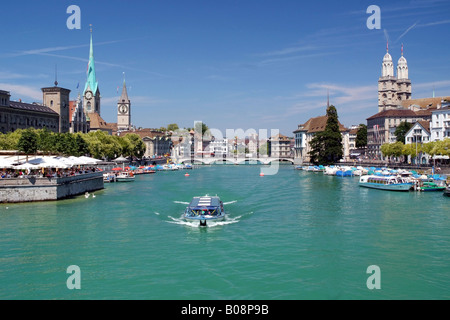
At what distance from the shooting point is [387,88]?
167 m

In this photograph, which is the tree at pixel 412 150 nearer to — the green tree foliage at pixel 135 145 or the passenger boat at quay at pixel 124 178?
the passenger boat at quay at pixel 124 178

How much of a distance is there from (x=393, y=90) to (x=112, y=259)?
160861mm

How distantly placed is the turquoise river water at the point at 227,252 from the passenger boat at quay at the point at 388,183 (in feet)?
52.2

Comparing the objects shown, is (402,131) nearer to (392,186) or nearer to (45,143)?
(392,186)

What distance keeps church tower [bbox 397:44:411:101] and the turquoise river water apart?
136135 mm

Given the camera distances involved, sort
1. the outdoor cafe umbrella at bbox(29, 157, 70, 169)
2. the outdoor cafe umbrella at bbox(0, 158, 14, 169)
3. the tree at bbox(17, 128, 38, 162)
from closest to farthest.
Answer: the outdoor cafe umbrella at bbox(0, 158, 14, 169) → the outdoor cafe umbrella at bbox(29, 157, 70, 169) → the tree at bbox(17, 128, 38, 162)

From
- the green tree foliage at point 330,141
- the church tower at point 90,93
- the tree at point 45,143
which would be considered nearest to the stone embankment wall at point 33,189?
the tree at point 45,143

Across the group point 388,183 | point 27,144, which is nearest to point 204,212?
point 27,144

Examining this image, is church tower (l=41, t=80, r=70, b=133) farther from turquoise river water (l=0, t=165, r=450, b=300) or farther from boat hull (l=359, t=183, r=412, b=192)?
boat hull (l=359, t=183, r=412, b=192)

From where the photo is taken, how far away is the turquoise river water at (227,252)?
1978cm

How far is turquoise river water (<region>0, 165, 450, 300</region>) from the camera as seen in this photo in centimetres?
1978

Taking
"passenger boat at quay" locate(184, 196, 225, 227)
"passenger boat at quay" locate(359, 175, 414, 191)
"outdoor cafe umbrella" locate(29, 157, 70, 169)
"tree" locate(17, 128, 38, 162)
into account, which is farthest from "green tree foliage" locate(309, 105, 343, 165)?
"passenger boat at quay" locate(184, 196, 225, 227)

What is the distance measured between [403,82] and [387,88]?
6650 millimetres

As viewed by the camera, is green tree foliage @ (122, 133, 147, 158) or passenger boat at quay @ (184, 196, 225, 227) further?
green tree foliage @ (122, 133, 147, 158)
